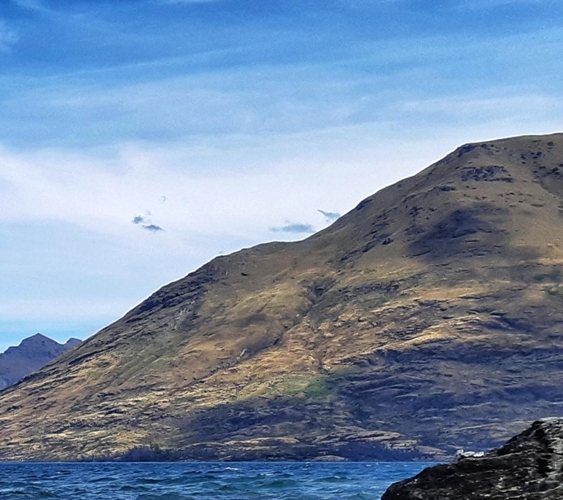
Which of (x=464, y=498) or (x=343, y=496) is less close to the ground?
(x=464, y=498)

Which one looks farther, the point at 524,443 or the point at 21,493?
the point at 21,493

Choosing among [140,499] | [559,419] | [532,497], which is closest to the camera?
[532,497]

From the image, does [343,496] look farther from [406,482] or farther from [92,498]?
[406,482]

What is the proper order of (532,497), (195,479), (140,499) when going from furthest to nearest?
(195,479) < (140,499) < (532,497)

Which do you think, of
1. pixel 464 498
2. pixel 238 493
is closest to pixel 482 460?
pixel 464 498

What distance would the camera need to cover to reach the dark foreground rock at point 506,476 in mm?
18031

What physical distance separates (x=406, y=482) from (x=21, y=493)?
190 feet

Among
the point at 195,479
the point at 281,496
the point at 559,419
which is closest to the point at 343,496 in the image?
the point at 281,496

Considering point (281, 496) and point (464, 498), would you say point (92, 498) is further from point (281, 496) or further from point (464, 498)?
point (464, 498)

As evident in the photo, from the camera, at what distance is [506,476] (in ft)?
60.7

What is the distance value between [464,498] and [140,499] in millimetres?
51536

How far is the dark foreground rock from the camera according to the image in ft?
59.2

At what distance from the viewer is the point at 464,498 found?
60.8 feet

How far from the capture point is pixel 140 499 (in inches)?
2648
